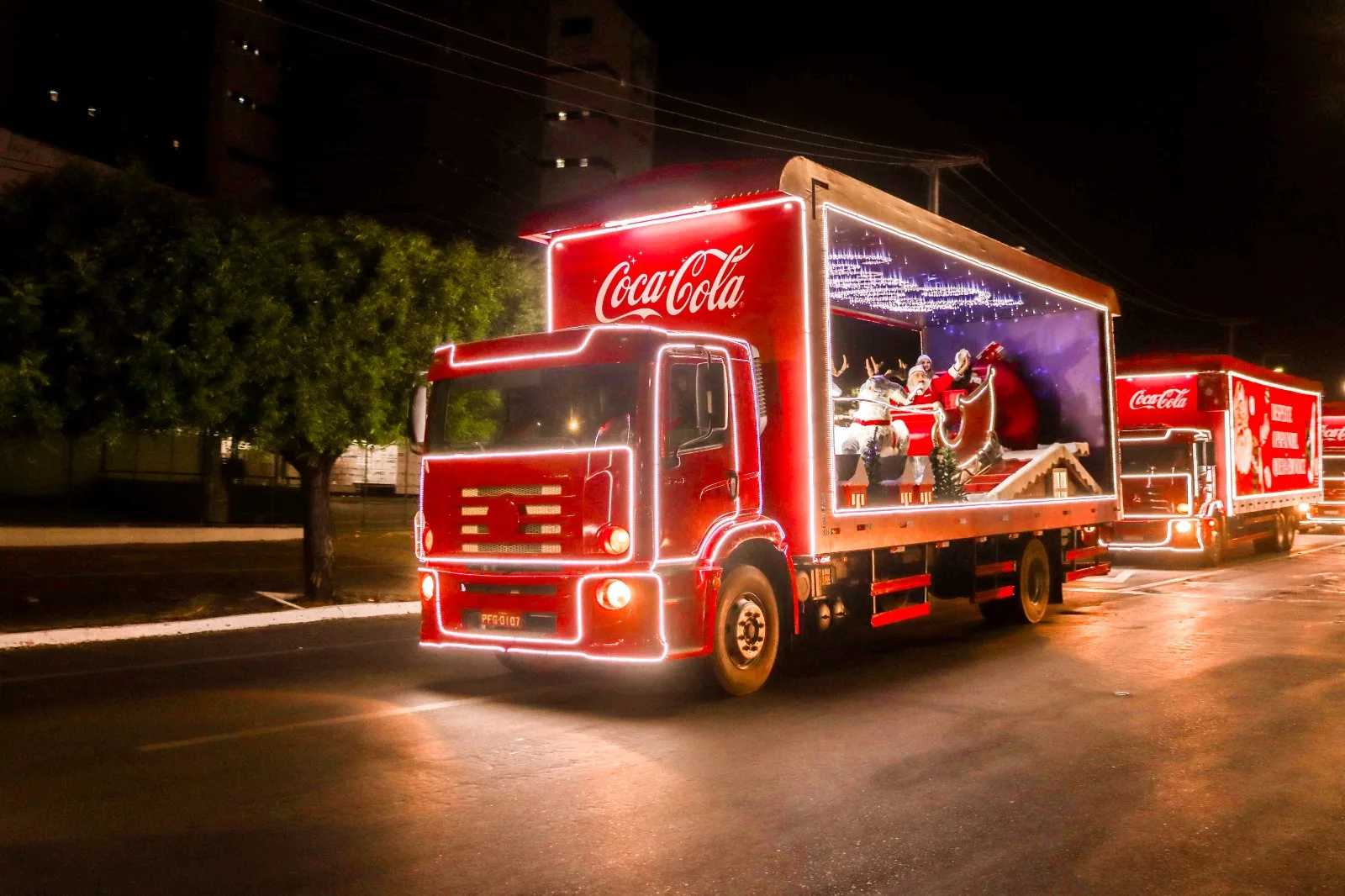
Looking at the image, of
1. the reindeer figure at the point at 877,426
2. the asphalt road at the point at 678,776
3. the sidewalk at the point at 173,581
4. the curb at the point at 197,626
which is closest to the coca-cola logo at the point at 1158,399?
the asphalt road at the point at 678,776

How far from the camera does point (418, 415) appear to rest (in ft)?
29.7

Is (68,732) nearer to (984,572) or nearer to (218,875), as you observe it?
(218,875)

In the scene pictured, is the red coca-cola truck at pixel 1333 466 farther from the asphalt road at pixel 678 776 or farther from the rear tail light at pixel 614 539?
the rear tail light at pixel 614 539

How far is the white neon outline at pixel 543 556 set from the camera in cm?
779

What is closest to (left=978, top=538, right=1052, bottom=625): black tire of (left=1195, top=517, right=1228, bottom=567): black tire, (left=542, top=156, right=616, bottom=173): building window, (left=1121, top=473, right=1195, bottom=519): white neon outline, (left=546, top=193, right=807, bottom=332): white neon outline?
(left=546, top=193, right=807, bottom=332): white neon outline

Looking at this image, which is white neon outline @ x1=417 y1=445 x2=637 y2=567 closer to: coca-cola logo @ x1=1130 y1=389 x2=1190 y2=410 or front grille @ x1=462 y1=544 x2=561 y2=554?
front grille @ x1=462 y1=544 x2=561 y2=554

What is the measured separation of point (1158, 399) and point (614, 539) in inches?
714

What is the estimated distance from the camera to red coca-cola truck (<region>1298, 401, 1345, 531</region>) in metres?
33.5

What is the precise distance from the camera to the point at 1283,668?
10164 mm

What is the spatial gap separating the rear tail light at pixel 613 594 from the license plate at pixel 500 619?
2.25ft

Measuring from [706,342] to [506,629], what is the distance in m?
2.50

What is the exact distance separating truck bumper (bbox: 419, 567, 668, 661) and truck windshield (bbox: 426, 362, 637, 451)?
95 cm

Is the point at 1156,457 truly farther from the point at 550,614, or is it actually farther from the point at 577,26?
the point at 577,26

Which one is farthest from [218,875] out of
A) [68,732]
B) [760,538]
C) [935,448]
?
[935,448]
